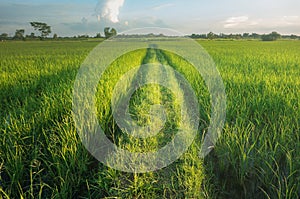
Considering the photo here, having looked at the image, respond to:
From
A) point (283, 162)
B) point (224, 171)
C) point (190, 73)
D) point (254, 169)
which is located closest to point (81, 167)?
point (224, 171)

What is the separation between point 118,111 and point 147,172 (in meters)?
1.60

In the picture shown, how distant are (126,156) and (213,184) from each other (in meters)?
0.71

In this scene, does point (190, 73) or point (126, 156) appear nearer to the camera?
point (126, 156)

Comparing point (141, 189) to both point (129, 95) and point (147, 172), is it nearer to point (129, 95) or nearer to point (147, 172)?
point (147, 172)

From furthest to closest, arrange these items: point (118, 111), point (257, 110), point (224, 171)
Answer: point (118, 111), point (257, 110), point (224, 171)

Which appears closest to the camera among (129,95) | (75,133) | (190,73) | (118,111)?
(75,133)

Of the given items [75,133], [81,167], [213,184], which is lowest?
[213,184]

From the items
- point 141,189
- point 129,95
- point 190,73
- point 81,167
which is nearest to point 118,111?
point 129,95

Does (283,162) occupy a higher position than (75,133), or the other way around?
(75,133)

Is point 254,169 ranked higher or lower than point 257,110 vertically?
lower

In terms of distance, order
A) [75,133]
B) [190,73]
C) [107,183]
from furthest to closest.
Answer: [190,73], [75,133], [107,183]

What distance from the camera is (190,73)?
5.21 meters

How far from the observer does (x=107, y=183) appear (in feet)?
5.60

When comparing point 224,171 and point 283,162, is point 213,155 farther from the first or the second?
point 283,162
